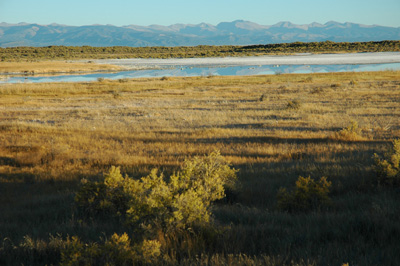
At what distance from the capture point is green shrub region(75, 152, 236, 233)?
4.32m

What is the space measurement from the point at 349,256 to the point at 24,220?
4612 mm

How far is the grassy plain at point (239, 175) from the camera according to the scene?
3932mm

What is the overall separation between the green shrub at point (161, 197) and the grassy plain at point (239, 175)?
25 centimetres

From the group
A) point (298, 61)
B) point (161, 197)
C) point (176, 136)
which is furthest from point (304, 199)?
point (298, 61)

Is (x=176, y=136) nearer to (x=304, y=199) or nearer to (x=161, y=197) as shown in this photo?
(x=304, y=199)

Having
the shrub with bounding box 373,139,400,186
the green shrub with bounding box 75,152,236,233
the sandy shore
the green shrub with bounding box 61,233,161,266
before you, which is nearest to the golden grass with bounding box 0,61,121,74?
the sandy shore

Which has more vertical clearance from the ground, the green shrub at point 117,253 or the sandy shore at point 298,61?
the sandy shore at point 298,61

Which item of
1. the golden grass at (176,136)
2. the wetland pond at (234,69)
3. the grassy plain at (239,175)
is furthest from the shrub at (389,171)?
the wetland pond at (234,69)

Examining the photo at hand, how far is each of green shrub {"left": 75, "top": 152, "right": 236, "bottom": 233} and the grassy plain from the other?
0.25m

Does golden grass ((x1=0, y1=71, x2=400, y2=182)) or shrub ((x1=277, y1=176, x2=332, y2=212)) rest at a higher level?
shrub ((x1=277, y1=176, x2=332, y2=212))

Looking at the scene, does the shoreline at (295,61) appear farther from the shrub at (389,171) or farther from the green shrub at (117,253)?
the green shrub at (117,253)

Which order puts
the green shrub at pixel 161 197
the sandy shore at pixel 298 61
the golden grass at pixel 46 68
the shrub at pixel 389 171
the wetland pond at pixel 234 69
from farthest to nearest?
1. the sandy shore at pixel 298 61
2. the golden grass at pixel 46 68
3. the wetland pond at pixel 234 69
4. the shrub at pixel 389 171
5. the green shrub at pixel 161 197

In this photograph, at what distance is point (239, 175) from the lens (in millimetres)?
7496

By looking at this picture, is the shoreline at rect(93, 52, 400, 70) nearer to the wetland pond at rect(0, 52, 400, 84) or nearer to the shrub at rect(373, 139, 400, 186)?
the wetland pond at rect(0, 52, 400, 84)
